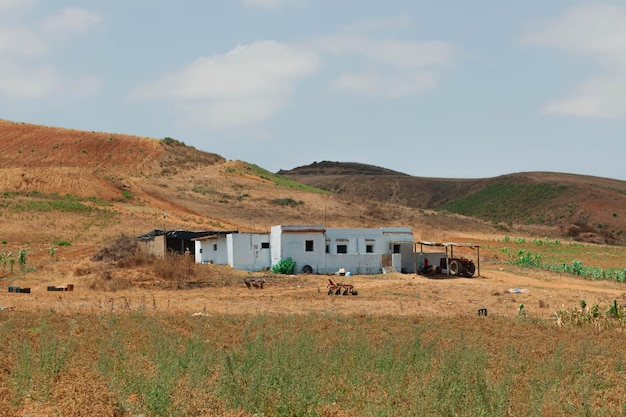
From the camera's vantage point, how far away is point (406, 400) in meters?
11.3

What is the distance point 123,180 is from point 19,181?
10.3m

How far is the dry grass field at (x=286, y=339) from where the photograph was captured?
11.0 metres

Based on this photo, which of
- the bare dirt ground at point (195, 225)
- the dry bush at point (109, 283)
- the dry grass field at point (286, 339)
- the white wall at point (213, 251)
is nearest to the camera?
the dry grass field at point (286, 339)

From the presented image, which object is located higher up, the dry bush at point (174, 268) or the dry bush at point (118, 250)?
the dry bush at point (118, 250)

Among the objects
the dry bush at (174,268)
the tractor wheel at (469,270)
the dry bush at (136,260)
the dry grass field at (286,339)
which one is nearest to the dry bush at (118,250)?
the dry grass field at (286,339)

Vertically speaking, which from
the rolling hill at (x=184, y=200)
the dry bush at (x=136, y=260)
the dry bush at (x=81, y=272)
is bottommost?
the dry bush at (x=81, y=272)

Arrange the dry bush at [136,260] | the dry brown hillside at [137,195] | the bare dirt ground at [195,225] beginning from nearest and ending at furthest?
1. the bare dirt ground at [195,225]
2. the dry bush at [136,260]
3. the dry brown hillside at [137,195]

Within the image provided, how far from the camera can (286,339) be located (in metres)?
16.7

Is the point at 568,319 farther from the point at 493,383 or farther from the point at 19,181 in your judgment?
the point at 19,181

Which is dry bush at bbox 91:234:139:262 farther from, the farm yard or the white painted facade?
the farm yard

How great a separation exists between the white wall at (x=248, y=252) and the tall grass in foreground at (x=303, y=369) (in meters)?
20.8

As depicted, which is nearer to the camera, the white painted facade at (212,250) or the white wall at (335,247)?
the white wall at (335,247)

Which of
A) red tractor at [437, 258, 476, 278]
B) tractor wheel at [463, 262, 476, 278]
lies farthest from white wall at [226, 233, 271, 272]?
tractor wheel at [463, 262, 476, 278]

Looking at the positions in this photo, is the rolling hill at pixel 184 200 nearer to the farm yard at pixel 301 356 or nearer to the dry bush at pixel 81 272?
the dry bush at pixel 81 272
